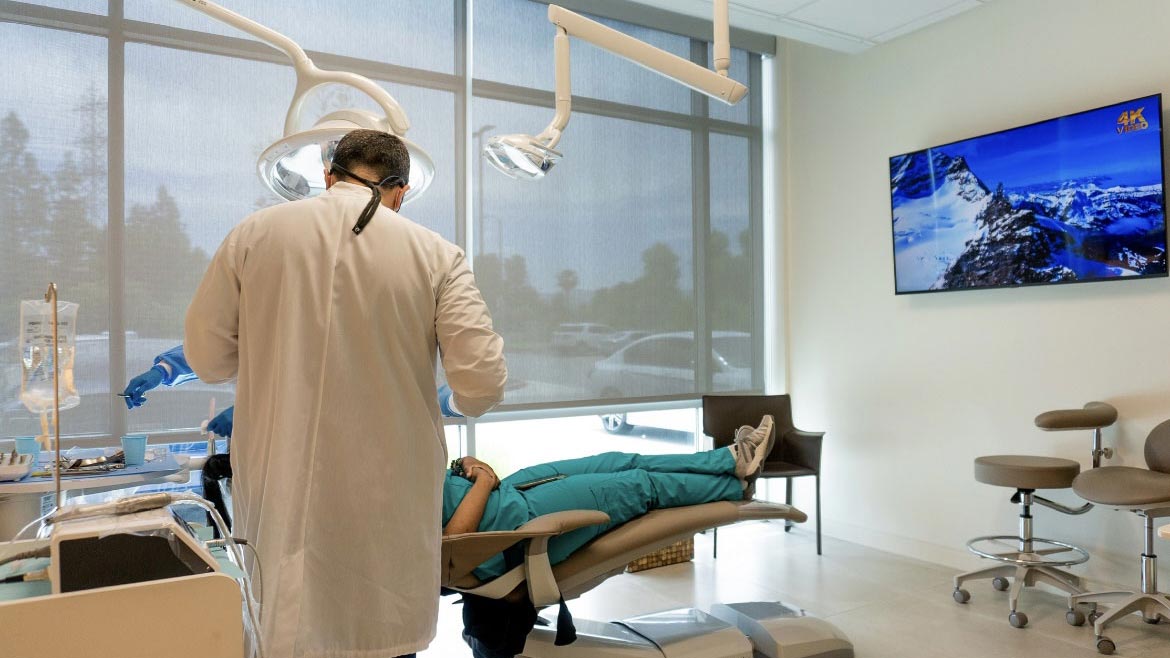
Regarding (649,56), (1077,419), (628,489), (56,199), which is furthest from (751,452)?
(56,199)

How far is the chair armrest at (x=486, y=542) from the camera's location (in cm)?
206

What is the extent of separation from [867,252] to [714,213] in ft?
2.91

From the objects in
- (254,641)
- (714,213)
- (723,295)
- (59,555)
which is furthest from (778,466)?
(59,555)

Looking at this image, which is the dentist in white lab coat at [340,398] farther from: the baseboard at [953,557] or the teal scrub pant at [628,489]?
the baseboard at [953,557]

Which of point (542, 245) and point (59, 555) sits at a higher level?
point (542, 245)

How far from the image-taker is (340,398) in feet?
5.13

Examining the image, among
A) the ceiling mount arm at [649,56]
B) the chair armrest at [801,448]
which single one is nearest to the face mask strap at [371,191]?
the ceiling mount arm at [649,56]

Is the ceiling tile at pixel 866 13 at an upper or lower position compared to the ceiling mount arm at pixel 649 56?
upper

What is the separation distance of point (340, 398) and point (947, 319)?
3.26 metres

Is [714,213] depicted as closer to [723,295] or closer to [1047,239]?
[723,295]

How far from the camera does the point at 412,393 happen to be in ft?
5.32

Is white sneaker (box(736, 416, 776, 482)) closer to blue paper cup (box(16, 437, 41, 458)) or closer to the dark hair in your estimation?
the dark hair

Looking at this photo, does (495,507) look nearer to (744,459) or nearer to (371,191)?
(744,459)

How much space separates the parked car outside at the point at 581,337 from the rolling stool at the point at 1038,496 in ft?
6.15
